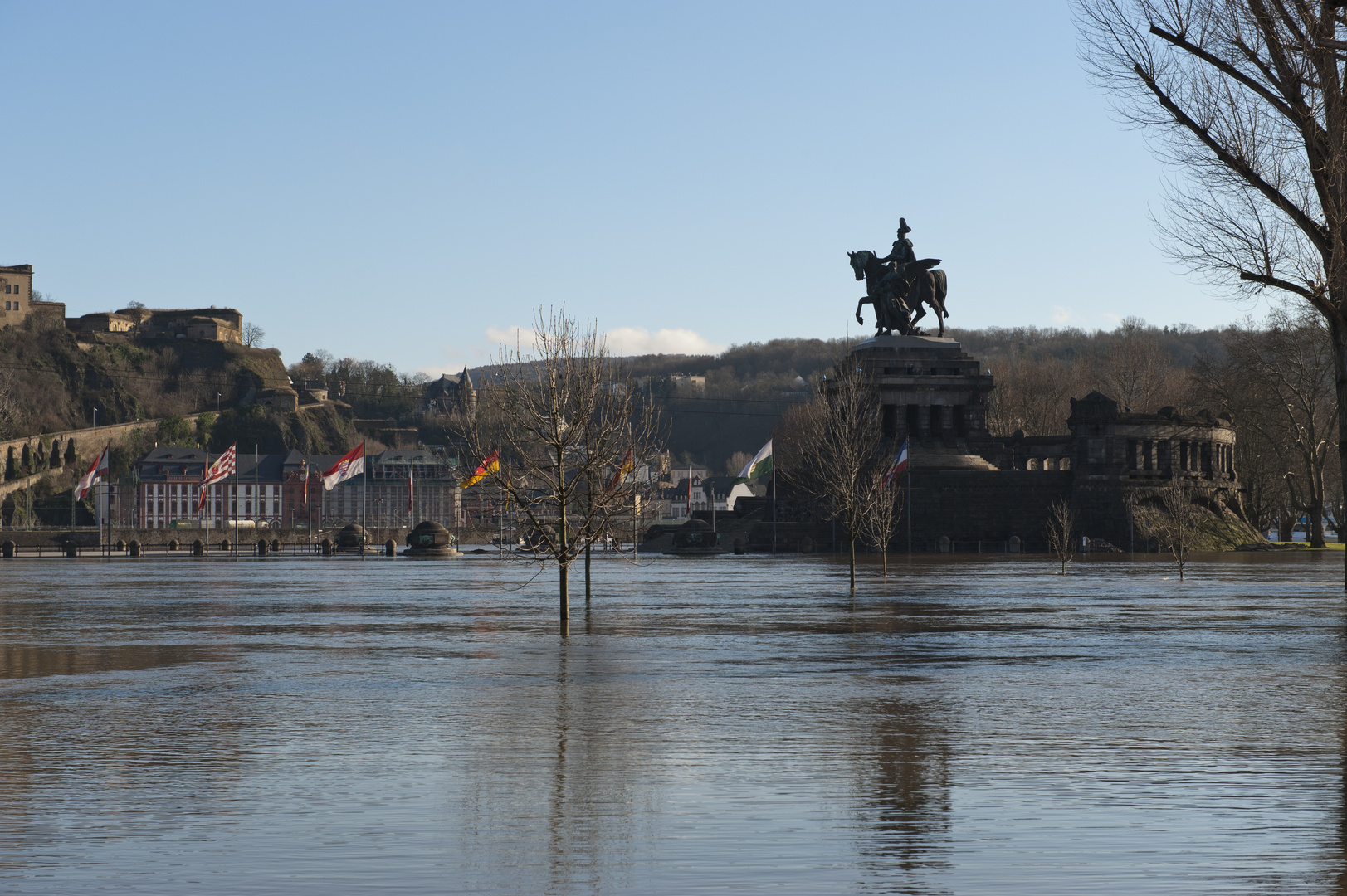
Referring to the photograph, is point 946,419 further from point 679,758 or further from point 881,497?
point 679,758

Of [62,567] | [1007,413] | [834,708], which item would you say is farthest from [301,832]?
[1007,413]

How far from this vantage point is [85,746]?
14.0 meters

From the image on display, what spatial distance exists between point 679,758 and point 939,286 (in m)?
97.3

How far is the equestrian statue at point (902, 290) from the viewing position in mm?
106188

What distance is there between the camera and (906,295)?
351 feet

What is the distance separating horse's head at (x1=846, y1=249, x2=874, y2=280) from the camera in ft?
357

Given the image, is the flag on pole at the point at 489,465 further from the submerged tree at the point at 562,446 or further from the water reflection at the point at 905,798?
the water reflection at the point at 905,798

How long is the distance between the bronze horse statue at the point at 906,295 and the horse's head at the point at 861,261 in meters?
1.33

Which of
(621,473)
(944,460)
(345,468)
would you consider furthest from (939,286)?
(621,473)

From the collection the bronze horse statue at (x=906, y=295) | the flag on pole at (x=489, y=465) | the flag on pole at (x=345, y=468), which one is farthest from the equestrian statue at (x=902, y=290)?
the flag on pole at (x=489, y=465)

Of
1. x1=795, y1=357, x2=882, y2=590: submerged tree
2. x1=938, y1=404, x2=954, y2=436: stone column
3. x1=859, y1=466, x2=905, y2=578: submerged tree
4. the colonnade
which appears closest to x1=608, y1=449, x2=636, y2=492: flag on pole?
x1=859, y1=466, x2=905, y2=578: submerged tree

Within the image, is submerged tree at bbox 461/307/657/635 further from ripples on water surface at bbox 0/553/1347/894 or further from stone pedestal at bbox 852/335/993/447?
stone pedestal at bbox 852/335/993/447

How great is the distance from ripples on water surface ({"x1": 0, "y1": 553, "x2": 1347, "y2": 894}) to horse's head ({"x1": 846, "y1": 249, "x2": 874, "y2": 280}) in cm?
8011

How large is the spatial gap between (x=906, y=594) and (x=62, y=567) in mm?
57839
